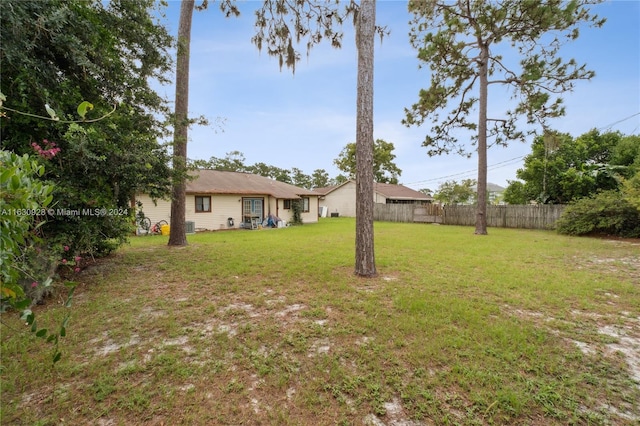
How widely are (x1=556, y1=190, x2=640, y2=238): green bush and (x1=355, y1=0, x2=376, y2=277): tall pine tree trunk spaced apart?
11238mm

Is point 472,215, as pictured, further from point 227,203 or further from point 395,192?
point 227,203

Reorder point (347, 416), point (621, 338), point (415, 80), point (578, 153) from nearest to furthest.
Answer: point (347, 416) → point (621, 338) → point (415, 80) → point (578, 153)

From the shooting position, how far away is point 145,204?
40.7 ft

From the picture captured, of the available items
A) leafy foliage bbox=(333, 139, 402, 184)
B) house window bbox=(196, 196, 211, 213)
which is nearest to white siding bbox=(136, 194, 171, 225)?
house window bbox=(196, 196, 211, 213)

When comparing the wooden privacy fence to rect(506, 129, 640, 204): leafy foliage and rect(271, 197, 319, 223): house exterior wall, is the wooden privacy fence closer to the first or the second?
rect(506, 129, 640, 204): leafy foliage

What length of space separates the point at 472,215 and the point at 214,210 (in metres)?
15.5

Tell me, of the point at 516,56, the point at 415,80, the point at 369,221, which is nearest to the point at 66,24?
the point at 369,221

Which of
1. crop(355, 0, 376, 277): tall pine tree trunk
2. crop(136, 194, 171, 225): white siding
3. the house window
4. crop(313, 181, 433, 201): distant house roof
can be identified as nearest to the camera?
crop(355, 0, 376, 277): tall pine tree trunk

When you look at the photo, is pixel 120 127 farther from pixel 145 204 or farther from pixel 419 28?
pixel 419 28

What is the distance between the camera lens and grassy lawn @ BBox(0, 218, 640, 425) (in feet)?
6.35

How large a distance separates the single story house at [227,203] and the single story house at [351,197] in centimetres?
1022

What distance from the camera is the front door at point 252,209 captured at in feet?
50.5

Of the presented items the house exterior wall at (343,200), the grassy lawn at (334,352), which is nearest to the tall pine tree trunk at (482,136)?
the grassy lawn at (334,352)

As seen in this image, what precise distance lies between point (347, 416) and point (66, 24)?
6261 mm
